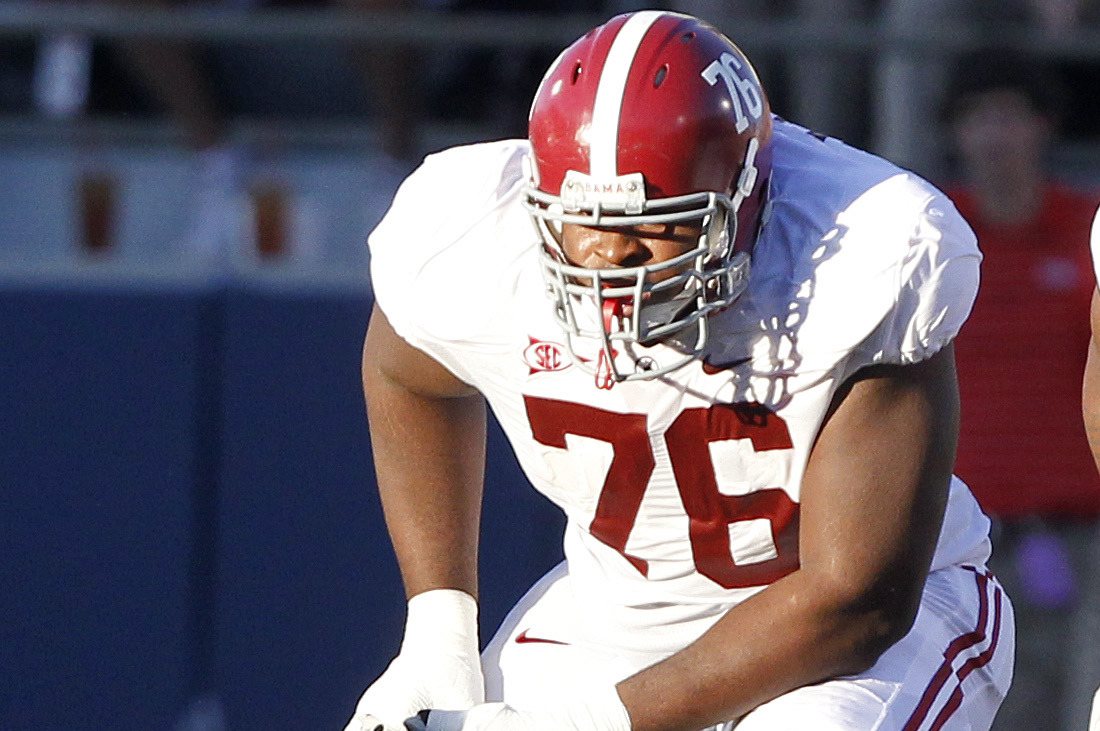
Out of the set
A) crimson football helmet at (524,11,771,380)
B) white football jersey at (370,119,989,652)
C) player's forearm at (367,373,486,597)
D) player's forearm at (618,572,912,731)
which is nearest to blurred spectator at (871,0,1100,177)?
white football jersey at (370,119,989,652)

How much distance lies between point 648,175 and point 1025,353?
2.01 m

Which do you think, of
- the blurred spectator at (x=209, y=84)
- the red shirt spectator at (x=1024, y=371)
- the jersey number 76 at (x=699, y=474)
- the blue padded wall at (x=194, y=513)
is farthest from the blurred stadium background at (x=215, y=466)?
the jersey number 76 at (x=699, y=474)

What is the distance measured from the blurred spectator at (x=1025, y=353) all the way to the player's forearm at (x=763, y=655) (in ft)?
5.73

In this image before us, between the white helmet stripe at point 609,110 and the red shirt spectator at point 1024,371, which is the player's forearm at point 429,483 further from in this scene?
the red shirt spectator at point 1024,371

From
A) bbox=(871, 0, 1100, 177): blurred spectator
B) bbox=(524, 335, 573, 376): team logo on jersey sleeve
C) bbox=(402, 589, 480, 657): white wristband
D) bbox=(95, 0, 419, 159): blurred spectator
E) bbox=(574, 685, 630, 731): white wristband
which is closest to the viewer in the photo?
bbox=(574, 685, 630, 731): white wristband

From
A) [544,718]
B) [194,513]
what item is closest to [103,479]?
[194,513]

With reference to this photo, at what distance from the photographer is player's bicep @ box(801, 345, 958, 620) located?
2.14 meters

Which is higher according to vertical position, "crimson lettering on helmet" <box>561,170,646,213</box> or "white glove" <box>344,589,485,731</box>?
"crimson lettering on helmet" <box>561,170,646,213</box>

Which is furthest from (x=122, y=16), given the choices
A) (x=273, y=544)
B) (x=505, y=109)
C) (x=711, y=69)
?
(x=711, y=69)

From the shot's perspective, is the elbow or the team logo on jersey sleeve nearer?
the elbow

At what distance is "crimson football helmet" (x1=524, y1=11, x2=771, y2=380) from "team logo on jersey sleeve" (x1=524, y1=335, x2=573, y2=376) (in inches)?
3.3

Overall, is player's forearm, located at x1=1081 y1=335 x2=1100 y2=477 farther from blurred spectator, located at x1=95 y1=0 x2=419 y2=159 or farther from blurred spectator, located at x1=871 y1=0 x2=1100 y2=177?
blurred spectator, located at x1=95 y1=0 x2=419 y2=159

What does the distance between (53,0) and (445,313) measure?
9.39 ft

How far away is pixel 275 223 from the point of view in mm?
4578
